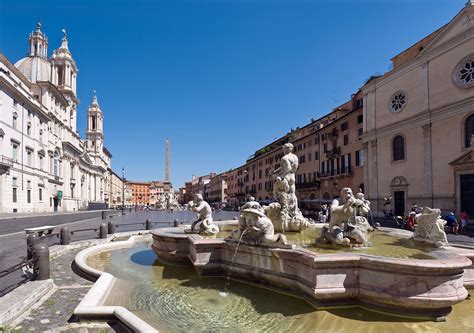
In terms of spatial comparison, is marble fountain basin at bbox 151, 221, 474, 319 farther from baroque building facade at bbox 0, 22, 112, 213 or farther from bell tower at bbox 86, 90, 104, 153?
bell tower at bbox 86, 90, 104, 153

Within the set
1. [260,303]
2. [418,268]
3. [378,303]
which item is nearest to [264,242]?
[260,303]

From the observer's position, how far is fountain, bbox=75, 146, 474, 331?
14.3ft

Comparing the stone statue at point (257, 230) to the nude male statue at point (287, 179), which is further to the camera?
the nude male statue at point (287, 179)

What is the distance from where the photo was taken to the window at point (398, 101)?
93.2 ft

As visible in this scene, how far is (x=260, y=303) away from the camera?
5.08 metres

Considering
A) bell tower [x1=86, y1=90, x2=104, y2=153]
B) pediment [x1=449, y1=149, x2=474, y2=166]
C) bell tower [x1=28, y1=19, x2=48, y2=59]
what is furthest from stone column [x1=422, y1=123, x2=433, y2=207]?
bell tower [x1=86, y1=90, x2=104, y2=153]

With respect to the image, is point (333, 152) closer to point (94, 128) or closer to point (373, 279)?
point (373, 279)

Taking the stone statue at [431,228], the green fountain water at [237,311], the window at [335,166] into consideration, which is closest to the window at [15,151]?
the green fountain water at [237,311]

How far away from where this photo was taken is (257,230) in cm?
589

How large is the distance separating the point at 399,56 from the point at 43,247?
36393mm

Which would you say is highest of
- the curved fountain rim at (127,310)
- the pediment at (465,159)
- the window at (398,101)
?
the window at (398,101)

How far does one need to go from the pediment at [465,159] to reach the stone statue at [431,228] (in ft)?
60.2

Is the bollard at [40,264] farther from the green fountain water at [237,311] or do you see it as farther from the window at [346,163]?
the window at [346,163]

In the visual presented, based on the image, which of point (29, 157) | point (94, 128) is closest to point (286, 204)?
point (29, 157)
